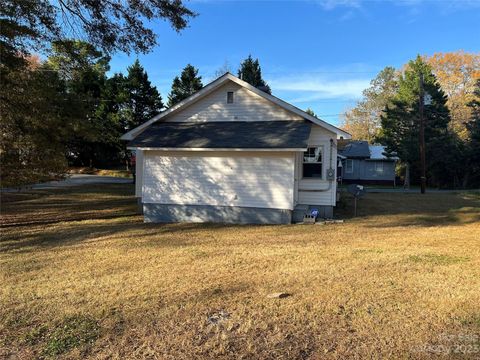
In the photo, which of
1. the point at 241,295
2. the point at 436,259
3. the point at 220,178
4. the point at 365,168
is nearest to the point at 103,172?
the point at 365,168

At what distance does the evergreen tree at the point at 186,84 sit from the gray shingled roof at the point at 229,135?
2062 cm

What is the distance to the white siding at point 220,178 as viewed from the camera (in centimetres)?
1227

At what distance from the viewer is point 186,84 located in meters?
34.2

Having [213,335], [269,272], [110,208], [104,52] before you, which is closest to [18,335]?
[213,335]

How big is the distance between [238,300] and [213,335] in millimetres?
1001

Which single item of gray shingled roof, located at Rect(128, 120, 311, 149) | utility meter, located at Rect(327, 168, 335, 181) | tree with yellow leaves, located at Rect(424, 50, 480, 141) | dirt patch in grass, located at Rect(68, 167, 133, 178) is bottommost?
dirt patch in grass, located at Rect(68, 167, 133, 178)

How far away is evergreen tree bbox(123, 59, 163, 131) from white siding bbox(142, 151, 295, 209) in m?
23.2

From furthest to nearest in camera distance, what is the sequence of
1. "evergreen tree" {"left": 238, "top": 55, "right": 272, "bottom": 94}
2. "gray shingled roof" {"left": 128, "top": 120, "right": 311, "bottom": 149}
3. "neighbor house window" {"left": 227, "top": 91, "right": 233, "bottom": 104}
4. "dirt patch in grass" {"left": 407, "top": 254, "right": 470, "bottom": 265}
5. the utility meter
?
1. "evergreen tree" {"left": 238, "top": 55, "right": 272, "bottom": 94}
2. "neighbor house window" {"left": 227, "top": 91, "right": 233, "bottom": 104}
3. the utility meter
4. "gray shingled roof" {"left": 128, "top": 120, "right": 311, "bottom": 149}
5. "dirt patch in grass" {"left": 407, "top": 254, "right": 470, "bottom": 265}

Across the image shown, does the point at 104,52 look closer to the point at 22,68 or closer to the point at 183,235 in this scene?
the point at 22,68

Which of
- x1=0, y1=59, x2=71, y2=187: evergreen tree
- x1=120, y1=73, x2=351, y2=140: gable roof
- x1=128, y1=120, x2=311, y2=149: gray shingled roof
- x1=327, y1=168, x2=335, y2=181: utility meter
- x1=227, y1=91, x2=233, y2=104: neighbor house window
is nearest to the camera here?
x1=0, y1=59, x2=71, y2=187: evergreen tree

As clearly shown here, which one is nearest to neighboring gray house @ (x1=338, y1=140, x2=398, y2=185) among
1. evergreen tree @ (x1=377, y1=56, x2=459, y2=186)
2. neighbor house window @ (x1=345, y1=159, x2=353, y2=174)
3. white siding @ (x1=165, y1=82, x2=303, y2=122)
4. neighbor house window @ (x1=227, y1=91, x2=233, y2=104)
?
neighbor house window @ (x1=345, y1=159, x2=353, y2=174)

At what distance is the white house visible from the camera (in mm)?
12297

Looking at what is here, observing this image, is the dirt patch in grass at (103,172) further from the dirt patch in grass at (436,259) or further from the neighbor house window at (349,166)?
the dirt patch in grass at (436,259)

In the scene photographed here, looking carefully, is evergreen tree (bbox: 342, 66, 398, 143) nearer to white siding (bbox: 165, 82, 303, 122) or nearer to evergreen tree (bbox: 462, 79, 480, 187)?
evergreen tree (bbox: 462, 79, 480, 187)
